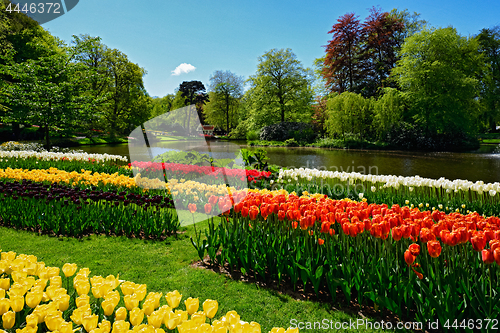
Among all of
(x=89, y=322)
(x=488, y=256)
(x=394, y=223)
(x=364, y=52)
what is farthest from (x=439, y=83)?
(x=89, y=322)

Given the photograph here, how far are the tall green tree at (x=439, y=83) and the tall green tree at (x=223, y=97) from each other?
2562 centimetres

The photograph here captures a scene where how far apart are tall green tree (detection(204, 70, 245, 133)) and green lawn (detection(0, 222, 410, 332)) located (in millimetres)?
40062

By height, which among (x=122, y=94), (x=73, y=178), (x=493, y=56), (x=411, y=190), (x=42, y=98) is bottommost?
(x=411, y=190)

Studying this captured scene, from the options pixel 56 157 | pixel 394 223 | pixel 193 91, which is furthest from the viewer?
pixel 193 91

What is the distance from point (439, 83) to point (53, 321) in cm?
2612

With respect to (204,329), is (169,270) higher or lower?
lower

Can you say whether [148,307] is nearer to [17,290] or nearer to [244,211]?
[17,290]

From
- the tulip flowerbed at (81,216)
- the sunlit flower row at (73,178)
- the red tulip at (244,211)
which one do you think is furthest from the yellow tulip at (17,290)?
the sunlit flower row at (73,178)

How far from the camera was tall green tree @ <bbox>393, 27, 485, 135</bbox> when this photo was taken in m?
21.0

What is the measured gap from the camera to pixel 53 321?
1367 millimetres

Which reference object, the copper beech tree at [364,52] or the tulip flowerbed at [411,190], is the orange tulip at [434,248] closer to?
the tulip flowerbed at [411,190]

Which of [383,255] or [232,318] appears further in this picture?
[383,255]

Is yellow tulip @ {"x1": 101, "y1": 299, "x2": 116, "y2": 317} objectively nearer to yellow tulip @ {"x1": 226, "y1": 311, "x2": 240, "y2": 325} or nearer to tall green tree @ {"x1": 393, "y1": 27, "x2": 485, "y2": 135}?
yellow tulip @ {"x1": 226, "y1": 311, "x2": 240, "y2": 325}

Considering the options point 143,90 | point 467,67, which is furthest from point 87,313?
point 143,90
